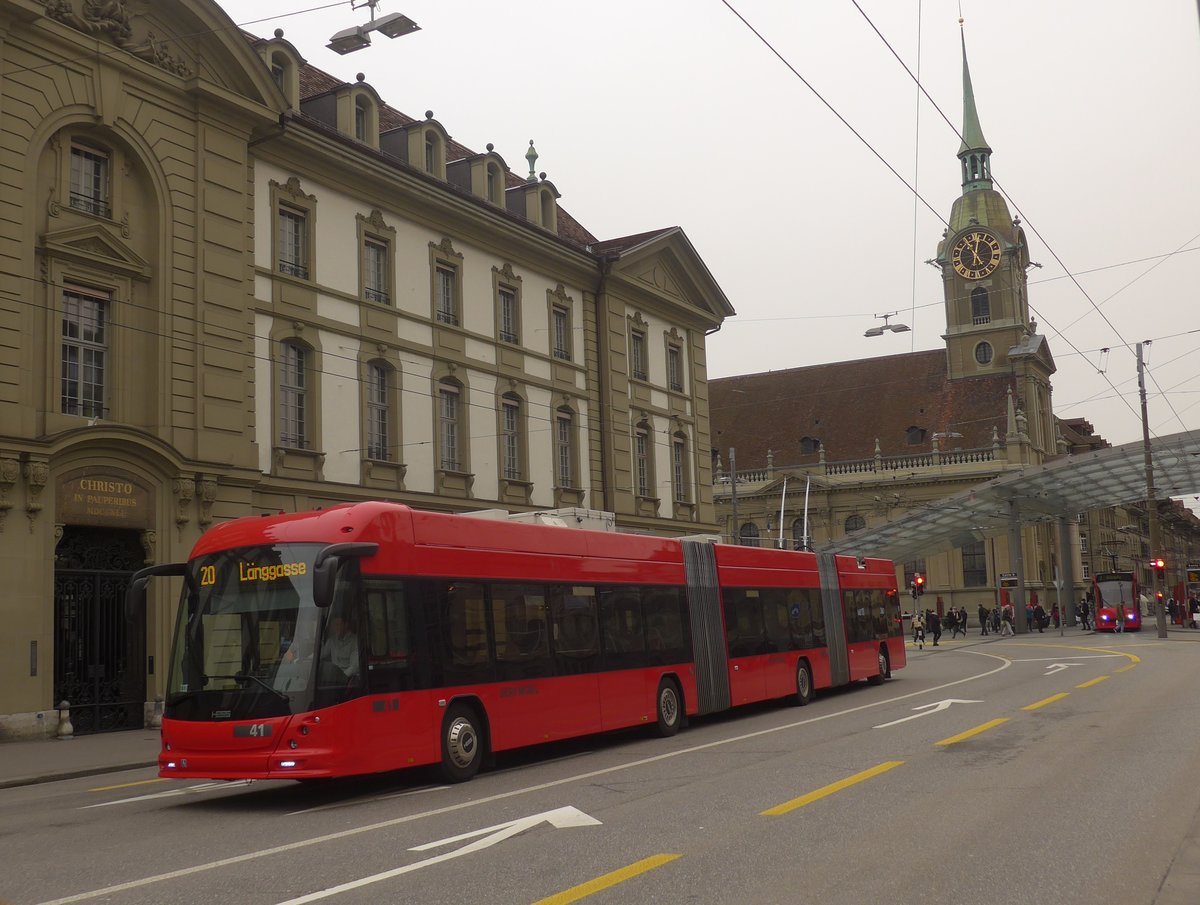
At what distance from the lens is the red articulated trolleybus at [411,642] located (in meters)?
12.6

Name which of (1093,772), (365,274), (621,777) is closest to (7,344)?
(365,274)

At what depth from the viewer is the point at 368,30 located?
17438 millimetres

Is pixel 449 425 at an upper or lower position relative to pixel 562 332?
lower

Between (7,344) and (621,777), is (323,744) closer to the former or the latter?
(621,777)

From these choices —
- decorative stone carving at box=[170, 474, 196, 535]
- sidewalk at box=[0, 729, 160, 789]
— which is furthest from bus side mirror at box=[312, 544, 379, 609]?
decorative stone carving at box=[170, 474, 196, 535]

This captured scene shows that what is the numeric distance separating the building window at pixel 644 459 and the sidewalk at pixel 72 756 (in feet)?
64.6

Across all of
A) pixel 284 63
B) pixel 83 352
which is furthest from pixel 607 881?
pixel 284 63

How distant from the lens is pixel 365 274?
1145 inches

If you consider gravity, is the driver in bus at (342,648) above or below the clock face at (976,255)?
below

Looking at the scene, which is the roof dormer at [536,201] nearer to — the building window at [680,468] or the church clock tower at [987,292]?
the building window at [680,468]

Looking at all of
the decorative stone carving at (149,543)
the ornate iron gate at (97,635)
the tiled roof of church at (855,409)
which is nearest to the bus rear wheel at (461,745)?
the ornate iron gate at (97,635)

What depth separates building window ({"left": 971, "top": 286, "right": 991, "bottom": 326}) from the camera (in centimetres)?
9094

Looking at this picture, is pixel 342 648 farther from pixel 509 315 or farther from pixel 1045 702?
pixel 509 315

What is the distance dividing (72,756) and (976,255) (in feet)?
268
